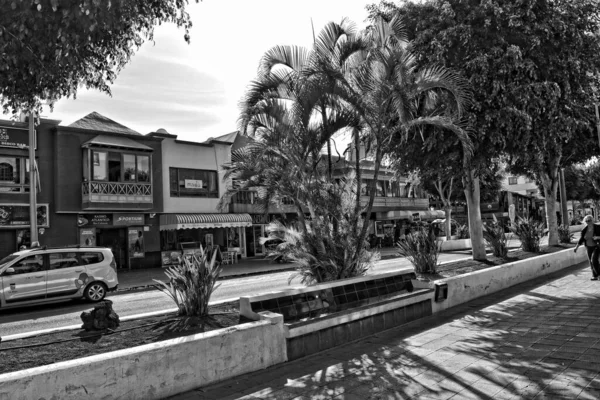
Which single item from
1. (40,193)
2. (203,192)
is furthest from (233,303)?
(203,192)

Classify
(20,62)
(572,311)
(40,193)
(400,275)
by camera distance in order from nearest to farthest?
(20,62) → (572,311) → (400,275) → (40,193)

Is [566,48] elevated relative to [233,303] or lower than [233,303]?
elevated

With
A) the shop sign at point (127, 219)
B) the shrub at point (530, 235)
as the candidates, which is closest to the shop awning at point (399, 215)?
the shop sign at point (127, 219)

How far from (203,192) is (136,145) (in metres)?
5.23

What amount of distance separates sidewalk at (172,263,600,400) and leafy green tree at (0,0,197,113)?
4.04 meters

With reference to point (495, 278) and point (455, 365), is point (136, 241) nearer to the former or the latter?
point (495, 278)

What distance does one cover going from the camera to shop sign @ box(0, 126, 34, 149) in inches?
807

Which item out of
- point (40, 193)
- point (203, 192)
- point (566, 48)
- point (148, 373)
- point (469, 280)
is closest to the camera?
point (148, 373)

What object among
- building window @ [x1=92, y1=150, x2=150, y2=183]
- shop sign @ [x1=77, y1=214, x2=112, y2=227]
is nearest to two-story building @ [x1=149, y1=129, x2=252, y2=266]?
building window @ [x1=92, y1=150, x2=150, y2=183]

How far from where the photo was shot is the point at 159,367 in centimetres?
439

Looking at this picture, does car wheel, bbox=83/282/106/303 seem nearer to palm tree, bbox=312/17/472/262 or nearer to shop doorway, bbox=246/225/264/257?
palm tree, bbox=312/17/472/262

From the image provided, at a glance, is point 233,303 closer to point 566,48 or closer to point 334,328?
point 334,328

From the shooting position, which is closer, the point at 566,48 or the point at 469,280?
the point at 469,280

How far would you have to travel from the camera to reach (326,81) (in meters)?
8.02
